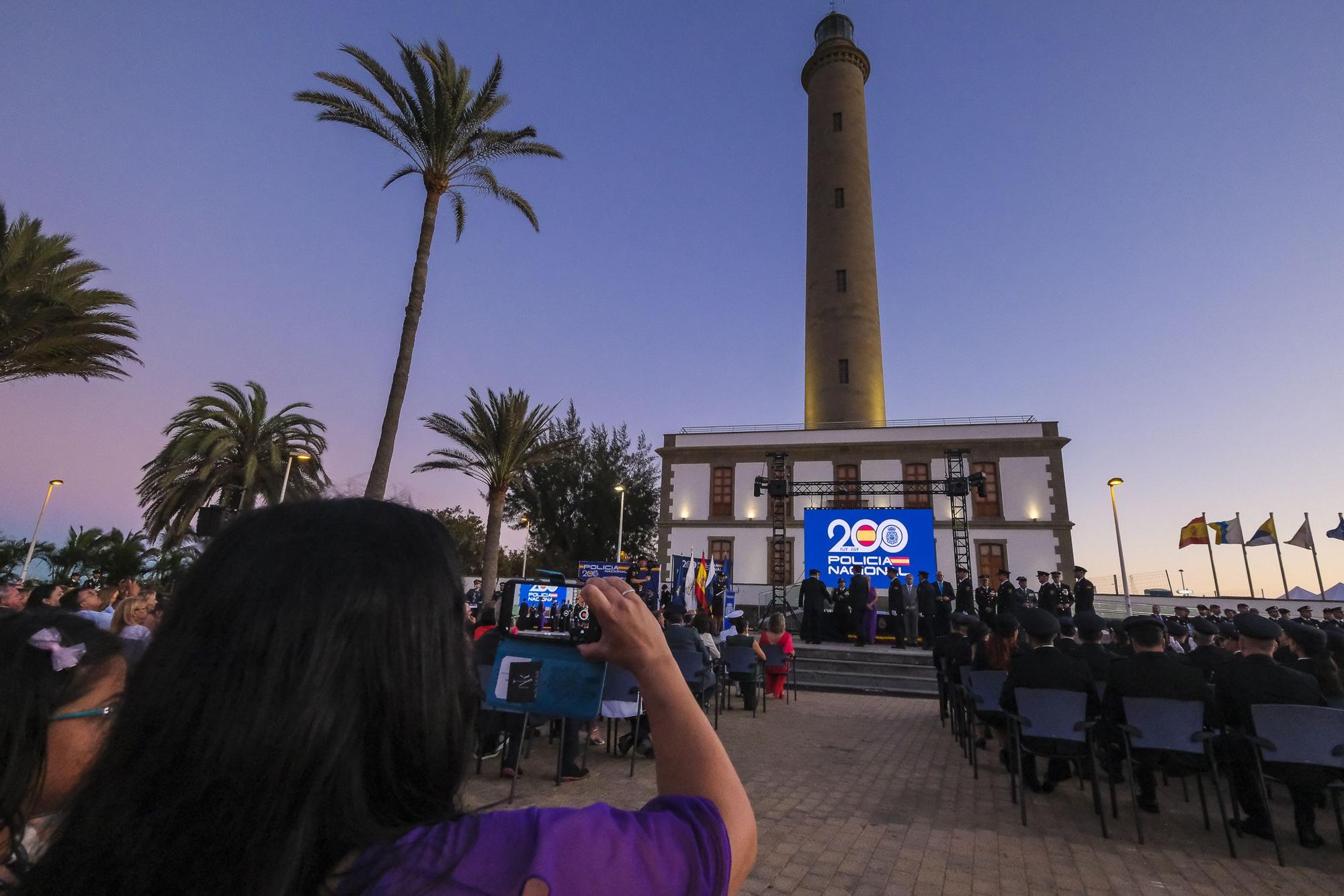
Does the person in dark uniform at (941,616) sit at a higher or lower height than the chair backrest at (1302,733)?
higher

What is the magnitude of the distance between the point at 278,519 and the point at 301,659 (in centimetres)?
23

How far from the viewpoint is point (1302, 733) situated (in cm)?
454

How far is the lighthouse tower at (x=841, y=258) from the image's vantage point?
3020 cm

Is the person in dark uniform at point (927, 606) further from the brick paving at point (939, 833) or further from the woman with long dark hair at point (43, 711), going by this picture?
the woman with long dark hair at point (43, 711)

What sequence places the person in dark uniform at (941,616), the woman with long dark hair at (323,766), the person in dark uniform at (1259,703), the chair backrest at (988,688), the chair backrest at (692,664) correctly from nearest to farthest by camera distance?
the woman with long dark hair at (323,766)
the person in dark uniform at (1259,703)
the chair backrest at (988,688)
the chair backrest at (692,664)
the person in dark uniform at (941,616)

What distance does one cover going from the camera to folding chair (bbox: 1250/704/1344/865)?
4.41m

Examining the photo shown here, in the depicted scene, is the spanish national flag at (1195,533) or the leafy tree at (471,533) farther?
the leafy tree at (471,533)

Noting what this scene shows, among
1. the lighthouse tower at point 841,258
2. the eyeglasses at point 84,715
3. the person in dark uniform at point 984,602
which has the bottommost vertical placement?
the eyeglasses at point 84,715

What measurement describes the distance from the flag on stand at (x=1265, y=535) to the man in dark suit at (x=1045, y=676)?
2460cm

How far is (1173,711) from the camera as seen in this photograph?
4.93m

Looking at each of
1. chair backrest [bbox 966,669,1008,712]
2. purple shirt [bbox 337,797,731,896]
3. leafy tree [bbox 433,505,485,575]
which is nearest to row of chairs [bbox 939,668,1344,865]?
chair backrest [bbox 966,669,1008,712]

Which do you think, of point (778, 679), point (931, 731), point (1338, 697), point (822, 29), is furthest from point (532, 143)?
point (822, 29)

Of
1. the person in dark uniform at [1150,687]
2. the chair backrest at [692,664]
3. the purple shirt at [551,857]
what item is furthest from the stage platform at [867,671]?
Result: the purple shirt at [551,857]

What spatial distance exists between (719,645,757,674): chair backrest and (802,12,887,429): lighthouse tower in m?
20.3
